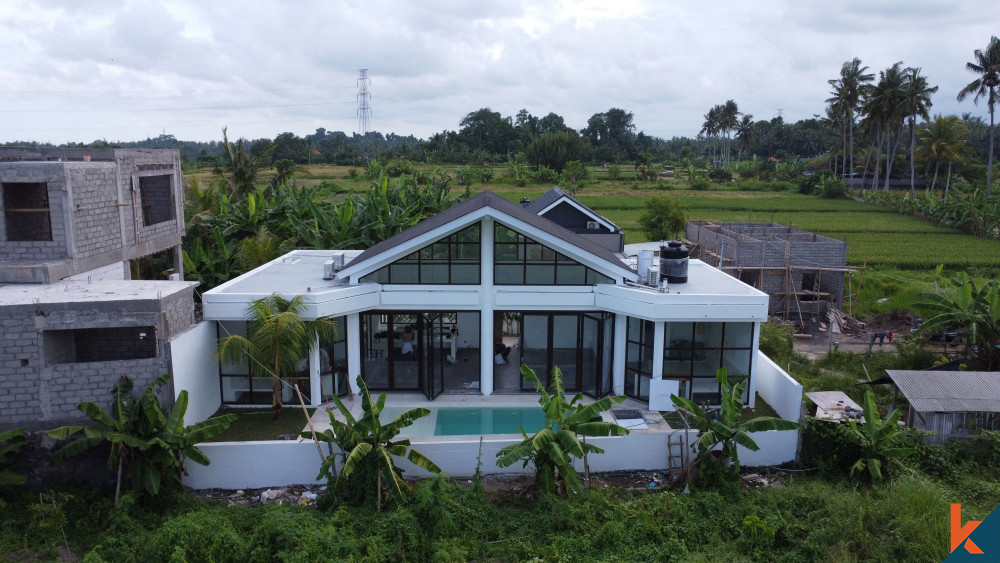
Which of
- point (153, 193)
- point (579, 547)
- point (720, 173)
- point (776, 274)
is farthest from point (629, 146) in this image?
point (579, 547)

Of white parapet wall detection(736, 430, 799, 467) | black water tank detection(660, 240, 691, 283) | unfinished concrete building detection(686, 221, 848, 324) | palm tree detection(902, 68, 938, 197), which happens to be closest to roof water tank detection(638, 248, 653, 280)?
black water tank detection(660, 240, 691, 283)

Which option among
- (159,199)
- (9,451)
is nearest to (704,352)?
(9,451)

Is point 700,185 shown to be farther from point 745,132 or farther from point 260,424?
point 260,424

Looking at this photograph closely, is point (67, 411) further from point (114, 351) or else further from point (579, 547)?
point (579, 547)

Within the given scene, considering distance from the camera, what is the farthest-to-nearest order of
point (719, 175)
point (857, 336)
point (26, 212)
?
1. point (719, 175)
2. point (857, 336)
3. point (26, 212)

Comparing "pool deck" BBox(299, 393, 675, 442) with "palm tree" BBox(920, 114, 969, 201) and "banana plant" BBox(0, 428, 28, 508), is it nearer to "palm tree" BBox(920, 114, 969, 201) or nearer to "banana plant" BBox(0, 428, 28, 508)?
"banana plant" BBox(0, 428, 28, 508)

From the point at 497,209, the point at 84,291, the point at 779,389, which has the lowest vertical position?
the point at 779,389

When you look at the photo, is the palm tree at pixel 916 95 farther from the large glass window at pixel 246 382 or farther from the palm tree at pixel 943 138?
the large glass window at pixel 246 382
